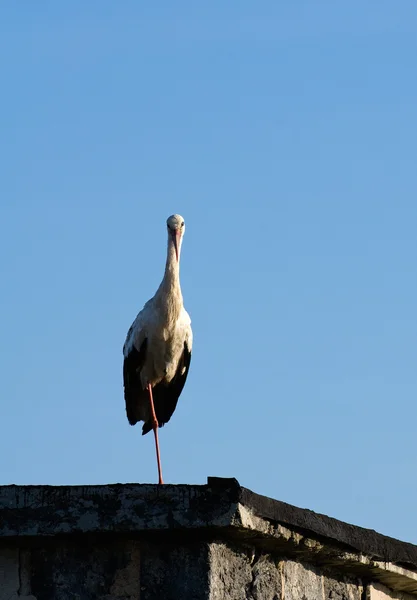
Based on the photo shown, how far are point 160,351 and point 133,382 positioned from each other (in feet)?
1.71

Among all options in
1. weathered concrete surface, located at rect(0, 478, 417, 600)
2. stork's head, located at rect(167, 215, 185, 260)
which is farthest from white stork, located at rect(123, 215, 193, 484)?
weathered concrete surface, located at rect(0, 478, 417, 600)

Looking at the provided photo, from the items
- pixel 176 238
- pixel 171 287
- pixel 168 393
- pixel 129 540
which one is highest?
pixel 176 238

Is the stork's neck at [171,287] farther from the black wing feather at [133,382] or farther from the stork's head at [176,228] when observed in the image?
the black wing feather at [133,382]

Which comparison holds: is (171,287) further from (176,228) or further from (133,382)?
(133,382)

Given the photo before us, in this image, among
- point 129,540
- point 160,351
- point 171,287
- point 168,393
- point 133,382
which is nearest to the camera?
point 129,540

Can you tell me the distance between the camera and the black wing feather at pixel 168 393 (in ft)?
37.3

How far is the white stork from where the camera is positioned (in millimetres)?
10836

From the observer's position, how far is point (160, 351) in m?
11.0

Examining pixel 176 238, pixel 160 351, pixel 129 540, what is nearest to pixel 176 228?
pixel 176 238

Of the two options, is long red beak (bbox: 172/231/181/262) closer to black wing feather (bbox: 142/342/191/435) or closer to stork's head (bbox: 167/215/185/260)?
stork's head (bbox: 167/215/185/260)

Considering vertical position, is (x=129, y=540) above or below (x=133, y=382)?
below

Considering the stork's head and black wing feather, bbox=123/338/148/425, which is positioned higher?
the stork's head

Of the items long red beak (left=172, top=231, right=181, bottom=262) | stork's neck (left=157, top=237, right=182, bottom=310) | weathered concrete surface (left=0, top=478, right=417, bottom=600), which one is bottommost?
weathered concrete surface (left=0, top=478, right=417, bottom=600)

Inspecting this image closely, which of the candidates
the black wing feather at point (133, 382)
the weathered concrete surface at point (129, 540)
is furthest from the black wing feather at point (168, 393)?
the weathered concrete surface at point (129, 540)
